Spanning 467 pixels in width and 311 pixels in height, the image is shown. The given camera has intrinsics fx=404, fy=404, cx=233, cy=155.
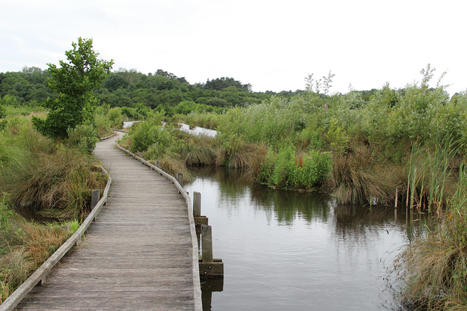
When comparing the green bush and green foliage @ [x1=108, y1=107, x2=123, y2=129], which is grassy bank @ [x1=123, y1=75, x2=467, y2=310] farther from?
green foliage @ [x1=108, y1=107, x2=123, y2=129]

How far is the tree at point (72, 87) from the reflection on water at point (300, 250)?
617 cm

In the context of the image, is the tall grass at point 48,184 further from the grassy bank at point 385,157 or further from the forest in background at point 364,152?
the grassy bank at point 385,157

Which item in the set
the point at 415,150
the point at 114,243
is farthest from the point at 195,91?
the point at 114,243

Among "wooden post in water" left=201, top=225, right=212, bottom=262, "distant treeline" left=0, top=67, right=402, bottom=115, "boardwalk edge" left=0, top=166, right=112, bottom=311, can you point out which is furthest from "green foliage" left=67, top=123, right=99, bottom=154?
"distant treeline" left=0, top=67, right=402, bottom=115

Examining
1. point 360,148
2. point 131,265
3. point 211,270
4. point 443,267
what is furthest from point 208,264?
point 360,148

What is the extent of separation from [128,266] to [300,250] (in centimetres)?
439

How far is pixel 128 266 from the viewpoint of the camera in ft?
18.8

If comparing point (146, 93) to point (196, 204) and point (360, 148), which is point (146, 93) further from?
point (196, 204)

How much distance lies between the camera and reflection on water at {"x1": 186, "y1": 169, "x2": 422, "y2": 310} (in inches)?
263

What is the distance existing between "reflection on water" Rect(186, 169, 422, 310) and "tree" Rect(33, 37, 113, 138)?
20.2 feet

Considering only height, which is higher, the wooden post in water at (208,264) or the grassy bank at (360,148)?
the grassy bank at (360,148)

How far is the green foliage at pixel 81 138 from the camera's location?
1514 cm

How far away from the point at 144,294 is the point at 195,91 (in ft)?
211

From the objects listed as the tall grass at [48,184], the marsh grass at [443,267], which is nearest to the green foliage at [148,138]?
the tall grass at [48,184]
